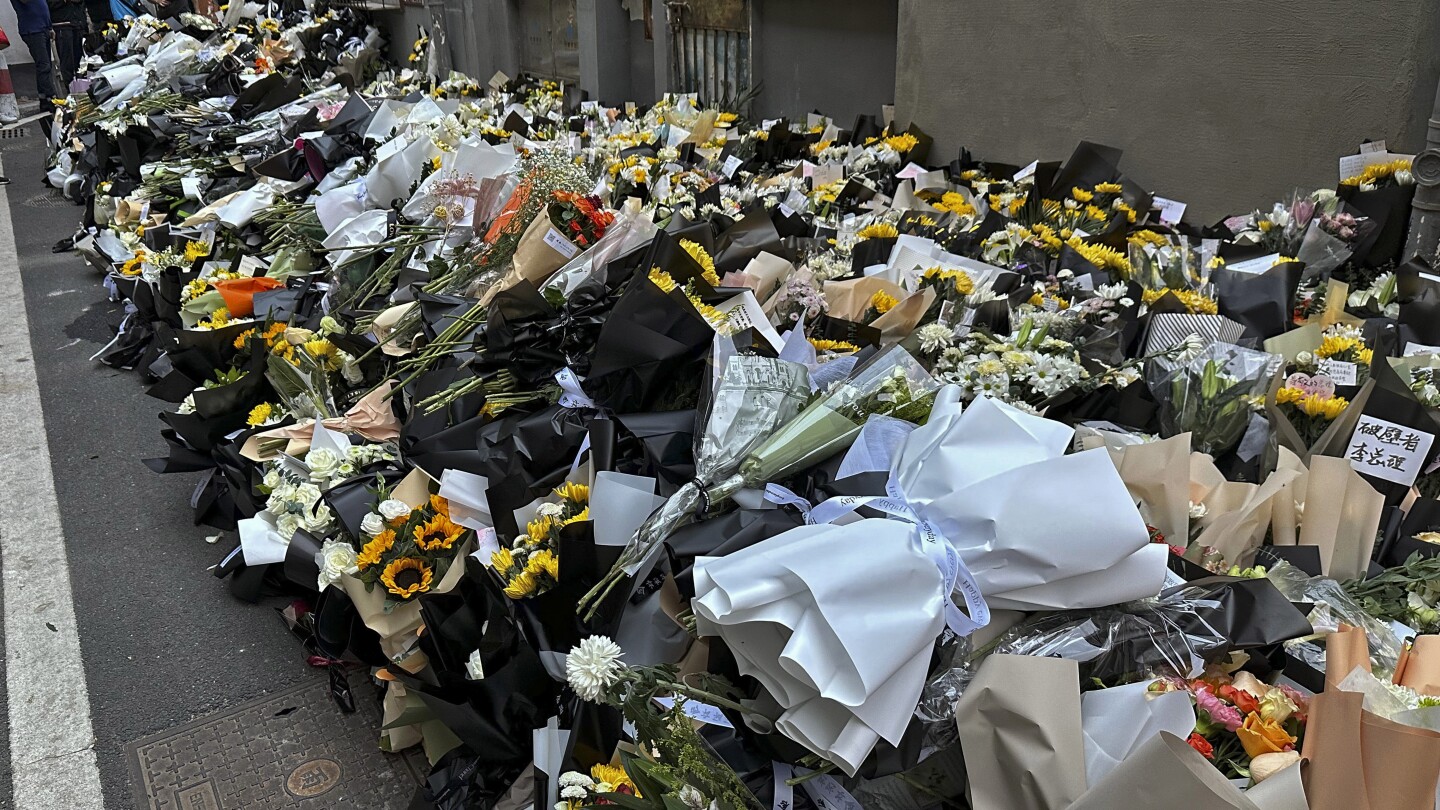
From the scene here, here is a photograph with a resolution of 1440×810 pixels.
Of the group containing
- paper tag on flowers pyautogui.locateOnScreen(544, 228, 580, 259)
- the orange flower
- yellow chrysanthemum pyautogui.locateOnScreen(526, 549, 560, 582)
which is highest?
paper tag on flowers pyautogui.locateOnScreen(544, 228, 580, 259)

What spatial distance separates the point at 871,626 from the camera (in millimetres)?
1505

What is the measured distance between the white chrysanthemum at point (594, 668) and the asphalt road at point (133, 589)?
1579mm

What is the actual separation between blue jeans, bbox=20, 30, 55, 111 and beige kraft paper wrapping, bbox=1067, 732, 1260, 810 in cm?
1426

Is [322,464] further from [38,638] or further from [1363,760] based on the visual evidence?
[1363,760]

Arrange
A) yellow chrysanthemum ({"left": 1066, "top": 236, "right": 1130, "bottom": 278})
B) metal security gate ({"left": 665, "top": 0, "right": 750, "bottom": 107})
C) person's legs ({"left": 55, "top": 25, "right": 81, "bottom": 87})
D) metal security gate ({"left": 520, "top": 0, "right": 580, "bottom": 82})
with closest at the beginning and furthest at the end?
yellow chrysanthemum ({"left": 1066, "top": 236, "right": 1130, "bottom": 278}), metal security gate ({"left": 665, "top": 0, "right": 750, "bottom": 107}), metal security gate ({"left": 520, "top": 0, "right": 580, "bottom": 82}), person's legs ({"left": 55, "top": 25, "right": 81, "bottom": 87})

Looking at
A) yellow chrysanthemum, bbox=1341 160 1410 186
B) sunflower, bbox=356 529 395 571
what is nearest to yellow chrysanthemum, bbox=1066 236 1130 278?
yellow chrysanthemum, bbox=1341 160 1410 186

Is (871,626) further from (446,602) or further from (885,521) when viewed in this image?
(446,602)

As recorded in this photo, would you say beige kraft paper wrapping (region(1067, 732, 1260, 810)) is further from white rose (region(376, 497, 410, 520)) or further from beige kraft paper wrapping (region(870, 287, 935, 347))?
white rose (region(376, 497, 410, 520))

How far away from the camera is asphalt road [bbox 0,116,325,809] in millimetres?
2826

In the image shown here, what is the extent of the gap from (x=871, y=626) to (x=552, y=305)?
1.76m

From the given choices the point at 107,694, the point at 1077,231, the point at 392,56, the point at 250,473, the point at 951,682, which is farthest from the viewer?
the point at 392,56

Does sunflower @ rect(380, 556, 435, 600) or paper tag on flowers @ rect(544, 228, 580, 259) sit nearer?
sunflower @ rect(380, 556, 435, 600)

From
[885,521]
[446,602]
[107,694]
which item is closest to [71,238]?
[107,694]

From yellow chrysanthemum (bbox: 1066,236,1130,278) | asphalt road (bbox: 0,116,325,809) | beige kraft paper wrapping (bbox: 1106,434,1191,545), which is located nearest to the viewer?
beige kraft paper wrapping (bbox: 1106,434,1191,545)
